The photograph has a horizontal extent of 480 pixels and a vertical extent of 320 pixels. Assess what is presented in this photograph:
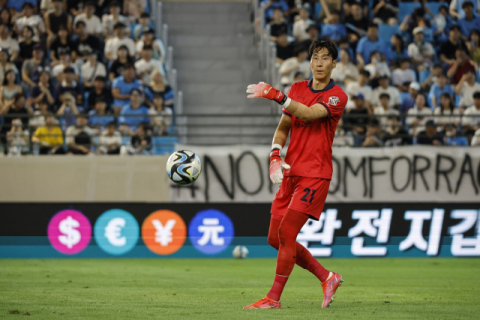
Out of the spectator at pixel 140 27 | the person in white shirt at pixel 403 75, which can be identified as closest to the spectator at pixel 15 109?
the spectator at pixel 140 27

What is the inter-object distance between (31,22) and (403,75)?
28.8ft

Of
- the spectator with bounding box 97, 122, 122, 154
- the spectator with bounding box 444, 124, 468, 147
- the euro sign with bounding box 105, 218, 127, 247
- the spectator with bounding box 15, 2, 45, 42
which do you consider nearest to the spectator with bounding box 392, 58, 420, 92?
the spectator with bounding box 444, 124, 468, 147

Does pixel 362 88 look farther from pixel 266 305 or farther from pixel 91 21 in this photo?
pixel 266 305

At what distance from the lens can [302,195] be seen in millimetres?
6031

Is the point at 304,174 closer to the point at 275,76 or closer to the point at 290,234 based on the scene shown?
the point at 290,234

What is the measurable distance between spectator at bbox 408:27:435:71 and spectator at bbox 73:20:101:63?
297 inches

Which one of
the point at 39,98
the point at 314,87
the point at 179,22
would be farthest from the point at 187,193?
the point at 314,87

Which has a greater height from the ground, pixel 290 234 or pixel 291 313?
pixel 290 234

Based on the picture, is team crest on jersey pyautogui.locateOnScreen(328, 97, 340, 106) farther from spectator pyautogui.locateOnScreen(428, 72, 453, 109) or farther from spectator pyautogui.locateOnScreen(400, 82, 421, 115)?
spectator pyautogui.locateOnScreen(428, 72, 453, 109)

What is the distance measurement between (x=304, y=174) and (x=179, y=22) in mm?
13033

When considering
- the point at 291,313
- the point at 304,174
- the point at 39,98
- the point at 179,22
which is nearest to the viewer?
the point at 291,313

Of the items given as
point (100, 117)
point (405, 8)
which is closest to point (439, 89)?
point (405, 8)

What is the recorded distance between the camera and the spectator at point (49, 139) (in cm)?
1362

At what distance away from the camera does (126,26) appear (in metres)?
15.9
